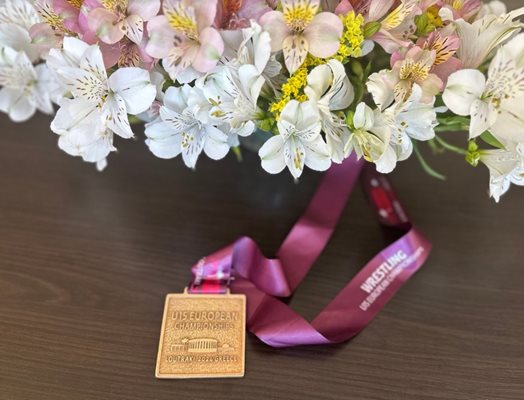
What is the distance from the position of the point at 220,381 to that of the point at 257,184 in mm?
276

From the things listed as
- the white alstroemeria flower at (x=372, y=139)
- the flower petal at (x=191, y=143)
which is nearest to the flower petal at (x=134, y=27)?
the flower petal at (x=191, y=143)

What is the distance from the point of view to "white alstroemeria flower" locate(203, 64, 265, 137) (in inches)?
17.3

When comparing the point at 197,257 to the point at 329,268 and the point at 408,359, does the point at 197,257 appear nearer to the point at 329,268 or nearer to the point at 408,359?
the point at 329,268

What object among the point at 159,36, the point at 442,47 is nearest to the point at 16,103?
the point at 159,36

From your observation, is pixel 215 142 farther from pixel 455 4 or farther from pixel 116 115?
pixel 455 4

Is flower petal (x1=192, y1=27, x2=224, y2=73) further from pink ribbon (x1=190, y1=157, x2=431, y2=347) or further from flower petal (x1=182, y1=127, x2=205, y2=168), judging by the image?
pink ribbon (x1=190, y1=157, x2=431, y2=347)

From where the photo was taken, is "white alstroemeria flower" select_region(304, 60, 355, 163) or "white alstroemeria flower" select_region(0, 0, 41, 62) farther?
"white alstroemeria flower" select_region(0, 0, 41, 62)

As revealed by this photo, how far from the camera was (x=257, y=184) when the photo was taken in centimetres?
69

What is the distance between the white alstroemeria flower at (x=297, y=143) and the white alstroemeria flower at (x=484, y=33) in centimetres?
17

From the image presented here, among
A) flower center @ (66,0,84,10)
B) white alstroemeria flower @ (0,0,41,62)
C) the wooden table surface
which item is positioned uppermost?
flower center @ (66,0,84,10)

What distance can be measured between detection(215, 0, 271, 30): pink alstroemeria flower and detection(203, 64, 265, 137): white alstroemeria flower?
0.14 ft

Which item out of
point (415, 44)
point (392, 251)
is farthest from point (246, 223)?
point (415, 44)

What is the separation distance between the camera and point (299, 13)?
16.9 inches

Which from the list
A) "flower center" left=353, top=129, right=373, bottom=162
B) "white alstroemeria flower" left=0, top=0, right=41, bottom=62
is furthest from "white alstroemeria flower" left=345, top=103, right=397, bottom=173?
"white alstroemeria flower" left=0, top=0, right=41, bottom=62
